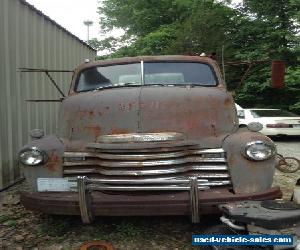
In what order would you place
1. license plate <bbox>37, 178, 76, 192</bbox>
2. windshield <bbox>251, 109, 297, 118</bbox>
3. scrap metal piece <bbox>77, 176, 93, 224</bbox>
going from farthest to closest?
windshield <bbox>251, 109, 297, 118</bbox>
license plate <bbox>37, 178, 76, 192</bbox>
scrap metal piece <bbox>77, 176, 93, 224</bbox>

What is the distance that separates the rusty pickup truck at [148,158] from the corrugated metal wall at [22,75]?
187 cm

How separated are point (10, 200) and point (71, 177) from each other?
6.67ft

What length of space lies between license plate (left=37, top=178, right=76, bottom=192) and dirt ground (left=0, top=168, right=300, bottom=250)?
20.8 inches

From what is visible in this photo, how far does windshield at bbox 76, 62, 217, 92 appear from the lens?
5.29m

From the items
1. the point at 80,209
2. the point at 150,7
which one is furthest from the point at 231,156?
the point at 150,7

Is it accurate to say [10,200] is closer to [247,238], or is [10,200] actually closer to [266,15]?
[247,238]

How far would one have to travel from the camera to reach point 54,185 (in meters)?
4.15

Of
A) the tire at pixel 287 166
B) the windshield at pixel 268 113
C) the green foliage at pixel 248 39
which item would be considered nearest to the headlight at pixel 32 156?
the tire at pixel 287 166

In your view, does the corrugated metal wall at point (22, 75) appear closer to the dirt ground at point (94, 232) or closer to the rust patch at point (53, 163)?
the dirt ground at point (94, 232)

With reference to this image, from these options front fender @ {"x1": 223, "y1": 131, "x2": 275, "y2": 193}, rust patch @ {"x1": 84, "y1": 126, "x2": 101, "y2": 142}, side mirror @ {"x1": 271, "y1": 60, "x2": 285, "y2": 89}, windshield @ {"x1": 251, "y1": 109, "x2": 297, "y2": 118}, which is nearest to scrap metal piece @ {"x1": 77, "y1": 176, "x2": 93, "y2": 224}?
rust patch @ {"x1": 84, "y1": 126, "x2": 101, "y2": 142}

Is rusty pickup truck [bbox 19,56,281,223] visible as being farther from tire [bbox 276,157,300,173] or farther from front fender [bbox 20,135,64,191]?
tire [bbox 276,157,300,173]

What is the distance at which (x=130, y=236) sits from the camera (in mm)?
4293

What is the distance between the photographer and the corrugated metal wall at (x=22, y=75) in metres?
6.31

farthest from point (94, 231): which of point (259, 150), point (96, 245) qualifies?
point (259, 150)
